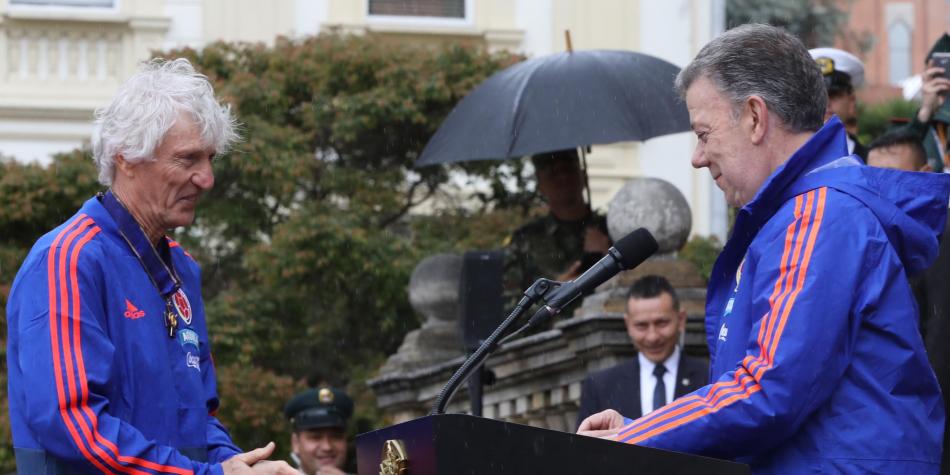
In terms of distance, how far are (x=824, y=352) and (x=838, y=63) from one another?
4.81 metres

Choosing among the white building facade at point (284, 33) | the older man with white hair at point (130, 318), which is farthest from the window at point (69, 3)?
the older man with white hair at point (130, 318)

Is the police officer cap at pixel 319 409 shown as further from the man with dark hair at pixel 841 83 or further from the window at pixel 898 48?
the window at pixel 898 48

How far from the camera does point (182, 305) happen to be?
215 inches

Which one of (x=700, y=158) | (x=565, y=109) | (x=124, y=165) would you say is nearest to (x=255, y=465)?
(x=124, y=165)

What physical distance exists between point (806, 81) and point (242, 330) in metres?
8.83

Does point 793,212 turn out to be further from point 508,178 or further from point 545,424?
point 508,178

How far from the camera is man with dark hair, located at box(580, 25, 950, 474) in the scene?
4355 mm

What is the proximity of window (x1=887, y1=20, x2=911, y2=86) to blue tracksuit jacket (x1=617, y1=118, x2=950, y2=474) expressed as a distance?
56.0 m

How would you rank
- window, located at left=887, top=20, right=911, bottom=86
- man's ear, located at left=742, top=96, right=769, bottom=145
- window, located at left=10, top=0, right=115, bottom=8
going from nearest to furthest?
1. man's ear, located at left=742, top=96, right=769, bottom=145
2. window, located at left=10, top=0, right=115, bottom=8
3. window, located at left=887, top=20, right=911, bottom=86

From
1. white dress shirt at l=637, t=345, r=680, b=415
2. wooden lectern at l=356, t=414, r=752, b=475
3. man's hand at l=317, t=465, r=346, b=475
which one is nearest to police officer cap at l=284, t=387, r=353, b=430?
man's hand at l=317, t=465, r=346, b=475

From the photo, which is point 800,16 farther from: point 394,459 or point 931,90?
point 394,459

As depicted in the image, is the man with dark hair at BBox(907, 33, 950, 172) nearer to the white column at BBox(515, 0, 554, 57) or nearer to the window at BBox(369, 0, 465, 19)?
the white column at BBox(515, 0, 554, 57)

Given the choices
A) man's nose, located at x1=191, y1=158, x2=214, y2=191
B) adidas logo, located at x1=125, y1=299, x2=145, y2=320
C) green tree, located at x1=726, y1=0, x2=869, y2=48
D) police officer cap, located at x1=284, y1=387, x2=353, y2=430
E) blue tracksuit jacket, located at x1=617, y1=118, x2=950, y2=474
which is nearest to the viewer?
blue tracksuit jacket, located at x1=617, y1=118, x2=950, y2=474

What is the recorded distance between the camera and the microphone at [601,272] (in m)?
4.84
